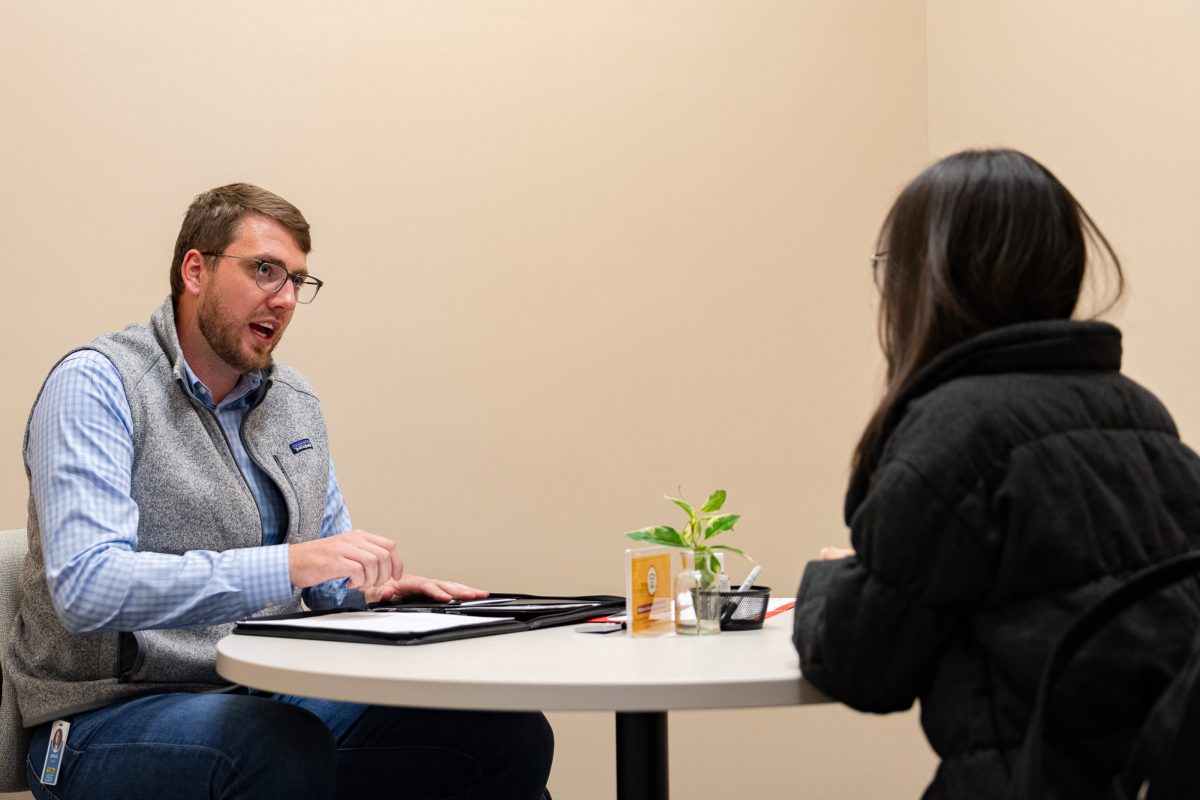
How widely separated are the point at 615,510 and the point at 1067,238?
1.99 meters

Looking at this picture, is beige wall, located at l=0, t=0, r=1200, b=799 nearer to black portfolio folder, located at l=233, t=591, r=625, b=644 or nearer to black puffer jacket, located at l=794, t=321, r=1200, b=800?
black portfolio folder, located at l=233, t=591, r=625, b=644

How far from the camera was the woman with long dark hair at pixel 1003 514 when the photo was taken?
106 centimetres

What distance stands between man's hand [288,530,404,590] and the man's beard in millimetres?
490

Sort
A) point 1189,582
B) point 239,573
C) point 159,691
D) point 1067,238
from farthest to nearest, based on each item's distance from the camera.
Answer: point 159,691 < point 239,573 < point 1067,238 < point 1189,582

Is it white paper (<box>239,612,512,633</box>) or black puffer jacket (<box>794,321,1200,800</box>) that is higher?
black puffer jacket (<box>794,321,1200,800</box>)

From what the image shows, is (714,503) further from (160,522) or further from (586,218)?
(586,218)

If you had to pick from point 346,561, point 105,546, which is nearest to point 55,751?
point 105,546

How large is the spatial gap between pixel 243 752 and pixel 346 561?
11.5 inches

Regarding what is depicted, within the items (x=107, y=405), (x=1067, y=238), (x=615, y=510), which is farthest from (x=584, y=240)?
(x=1067, y=238)

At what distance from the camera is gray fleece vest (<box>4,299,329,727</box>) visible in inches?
69.1

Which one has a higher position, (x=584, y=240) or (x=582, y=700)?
(x=584, y=240)

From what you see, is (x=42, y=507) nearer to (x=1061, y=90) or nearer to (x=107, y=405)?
(x=107, y=405)

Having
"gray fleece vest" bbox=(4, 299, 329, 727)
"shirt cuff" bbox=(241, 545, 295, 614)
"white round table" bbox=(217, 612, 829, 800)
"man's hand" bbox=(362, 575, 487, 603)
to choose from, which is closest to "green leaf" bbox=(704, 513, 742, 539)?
"white round table" bbox=(217, 612, 829, 800)

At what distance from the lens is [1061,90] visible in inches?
118
